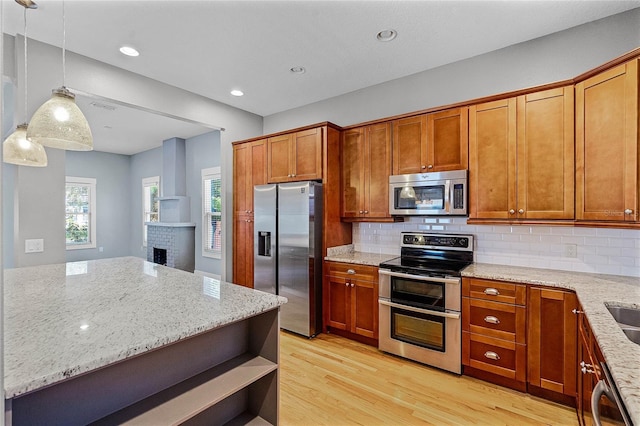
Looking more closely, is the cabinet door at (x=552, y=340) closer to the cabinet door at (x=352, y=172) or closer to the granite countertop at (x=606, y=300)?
the granite countertop at (x=606, y=300)

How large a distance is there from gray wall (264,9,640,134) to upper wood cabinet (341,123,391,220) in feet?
1.34

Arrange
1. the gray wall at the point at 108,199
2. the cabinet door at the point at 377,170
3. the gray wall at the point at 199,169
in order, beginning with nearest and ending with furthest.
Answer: the cabinet door at the point at 377,170 → the gray wall at the point at 199,169 → the gray wall at the point at 108,199

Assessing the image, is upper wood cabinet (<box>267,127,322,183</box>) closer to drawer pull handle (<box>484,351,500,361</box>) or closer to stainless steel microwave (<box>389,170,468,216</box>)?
stainless steel microwave (<box>389,170,468,216</box>)

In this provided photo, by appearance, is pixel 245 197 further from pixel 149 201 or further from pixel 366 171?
pixel 149 201

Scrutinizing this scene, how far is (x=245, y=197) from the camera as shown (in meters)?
4.29

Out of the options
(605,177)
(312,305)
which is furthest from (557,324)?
(312,305)

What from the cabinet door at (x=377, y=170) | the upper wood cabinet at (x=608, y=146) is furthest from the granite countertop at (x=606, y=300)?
the cabinet door at (x=377, y=170)

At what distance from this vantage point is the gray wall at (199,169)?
233 inches

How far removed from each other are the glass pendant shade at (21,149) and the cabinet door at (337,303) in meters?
2.75

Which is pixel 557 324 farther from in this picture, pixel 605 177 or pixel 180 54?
pixel 180 54

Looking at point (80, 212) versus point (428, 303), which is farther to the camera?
point (80, 212)

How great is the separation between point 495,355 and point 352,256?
1607 millimetres

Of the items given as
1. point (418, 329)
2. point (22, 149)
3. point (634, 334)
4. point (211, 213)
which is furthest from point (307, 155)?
point (211, 213)

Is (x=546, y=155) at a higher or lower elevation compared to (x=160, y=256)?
higher
